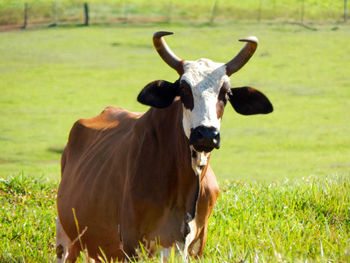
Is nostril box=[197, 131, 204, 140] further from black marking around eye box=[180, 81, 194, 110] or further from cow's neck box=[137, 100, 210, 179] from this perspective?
cow's neck box=[137, 100, 210, 179]

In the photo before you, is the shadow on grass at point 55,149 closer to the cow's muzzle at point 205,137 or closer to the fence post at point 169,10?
the cow's muzzle at point 205,137

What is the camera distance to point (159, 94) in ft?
17.8

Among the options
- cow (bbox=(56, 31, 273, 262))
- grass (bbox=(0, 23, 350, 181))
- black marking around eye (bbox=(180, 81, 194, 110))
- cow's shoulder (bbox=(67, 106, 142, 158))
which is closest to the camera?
black marking around eye (bbox=(180, 81, 194, 110))

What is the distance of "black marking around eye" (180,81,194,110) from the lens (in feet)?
16.8

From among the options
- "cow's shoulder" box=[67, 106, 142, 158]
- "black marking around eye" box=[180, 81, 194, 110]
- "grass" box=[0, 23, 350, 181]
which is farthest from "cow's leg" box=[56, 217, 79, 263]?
"grass" box=[0, 23, 350, 181]

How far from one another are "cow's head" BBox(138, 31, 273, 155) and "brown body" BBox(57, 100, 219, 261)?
0.23m

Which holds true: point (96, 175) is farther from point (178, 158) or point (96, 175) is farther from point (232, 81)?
point (232, 81)

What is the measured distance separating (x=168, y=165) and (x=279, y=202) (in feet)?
8.12

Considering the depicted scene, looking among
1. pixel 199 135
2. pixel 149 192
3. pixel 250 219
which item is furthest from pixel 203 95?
pixel 250 219

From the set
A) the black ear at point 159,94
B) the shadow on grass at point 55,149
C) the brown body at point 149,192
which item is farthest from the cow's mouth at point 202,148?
the shadow on grass at point 55,149

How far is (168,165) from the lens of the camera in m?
5.51

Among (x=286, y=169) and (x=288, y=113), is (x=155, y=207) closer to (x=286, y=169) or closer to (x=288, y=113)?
(x=286, y=169)

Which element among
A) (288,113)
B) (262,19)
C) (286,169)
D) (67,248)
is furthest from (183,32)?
(67,248)

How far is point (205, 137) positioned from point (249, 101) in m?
0.94
